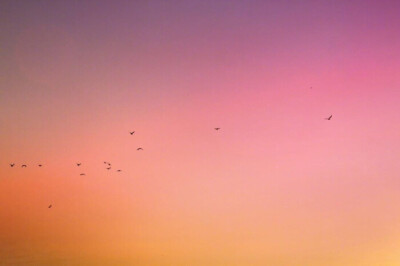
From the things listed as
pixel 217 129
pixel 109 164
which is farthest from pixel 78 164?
pixel 217 129

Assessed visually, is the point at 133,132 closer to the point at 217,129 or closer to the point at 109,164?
the point at 109,164

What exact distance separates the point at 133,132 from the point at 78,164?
12.0 feet

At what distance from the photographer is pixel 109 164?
101 feet

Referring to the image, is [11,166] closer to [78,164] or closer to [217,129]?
[78,164]

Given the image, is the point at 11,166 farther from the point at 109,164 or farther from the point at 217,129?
the point at 217,129

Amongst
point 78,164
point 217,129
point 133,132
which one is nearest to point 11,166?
point 78,164

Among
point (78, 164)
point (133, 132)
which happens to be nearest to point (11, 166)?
→ point (78, 164)

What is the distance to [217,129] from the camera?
30.2m

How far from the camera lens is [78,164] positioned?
30.3m

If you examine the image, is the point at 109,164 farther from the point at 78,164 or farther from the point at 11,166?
the point at 11,166

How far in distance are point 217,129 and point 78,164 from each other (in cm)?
806

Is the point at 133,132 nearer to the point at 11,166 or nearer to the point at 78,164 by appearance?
the point at 78,164

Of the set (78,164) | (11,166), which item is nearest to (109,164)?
(78,164)

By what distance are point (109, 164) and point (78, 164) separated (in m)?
1.72
